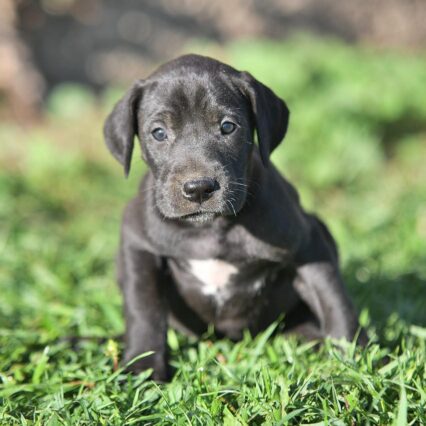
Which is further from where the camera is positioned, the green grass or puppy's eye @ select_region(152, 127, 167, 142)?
puppy's eye @ select_region(152, 127, 167, 142)

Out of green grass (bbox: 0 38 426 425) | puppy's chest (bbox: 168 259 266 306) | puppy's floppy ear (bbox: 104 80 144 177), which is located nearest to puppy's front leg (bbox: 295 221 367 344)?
green grass (bbox: 0 38 426 425)

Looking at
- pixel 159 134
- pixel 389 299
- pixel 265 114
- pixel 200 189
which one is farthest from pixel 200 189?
pixel 389 299

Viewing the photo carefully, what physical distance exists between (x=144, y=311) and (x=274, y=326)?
0.82m

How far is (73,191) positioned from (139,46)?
7.38 metres

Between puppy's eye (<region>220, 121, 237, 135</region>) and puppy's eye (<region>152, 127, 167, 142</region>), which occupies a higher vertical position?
puppy's eye (<region>220, 121, 237, 135</region>)

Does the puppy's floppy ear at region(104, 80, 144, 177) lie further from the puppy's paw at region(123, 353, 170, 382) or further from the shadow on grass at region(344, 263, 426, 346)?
the shadow on grass at region(344, 263, 426, 346)

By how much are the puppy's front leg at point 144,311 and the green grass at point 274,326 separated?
13cm

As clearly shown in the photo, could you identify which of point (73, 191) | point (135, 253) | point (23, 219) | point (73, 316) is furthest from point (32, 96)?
point (135, 253)

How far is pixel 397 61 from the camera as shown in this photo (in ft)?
45.9

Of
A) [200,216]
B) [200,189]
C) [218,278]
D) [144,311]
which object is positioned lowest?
[144,311]

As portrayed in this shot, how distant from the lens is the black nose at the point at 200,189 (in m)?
3.50

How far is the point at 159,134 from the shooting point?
12.7 feet

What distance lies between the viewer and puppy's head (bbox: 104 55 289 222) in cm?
359

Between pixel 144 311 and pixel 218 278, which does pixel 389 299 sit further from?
pixel 144 311
